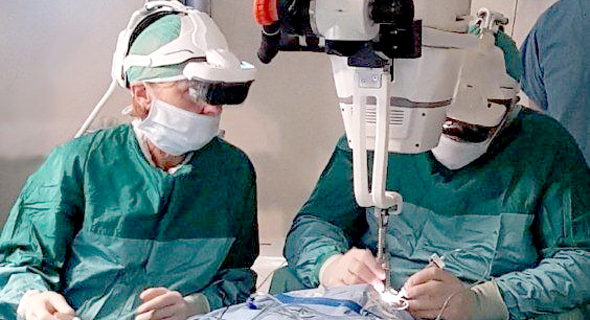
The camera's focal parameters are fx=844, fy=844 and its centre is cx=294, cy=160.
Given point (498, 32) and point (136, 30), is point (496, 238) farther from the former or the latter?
point (136, 30)

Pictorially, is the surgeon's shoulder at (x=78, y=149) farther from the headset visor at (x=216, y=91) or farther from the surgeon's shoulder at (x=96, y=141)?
the headset visor at (x=216, y=91)

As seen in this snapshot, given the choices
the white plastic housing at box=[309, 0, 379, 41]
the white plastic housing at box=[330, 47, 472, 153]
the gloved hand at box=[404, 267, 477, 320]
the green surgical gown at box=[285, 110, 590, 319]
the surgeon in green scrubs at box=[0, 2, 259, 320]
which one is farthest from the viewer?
the surgeon in green scrubs at box=[0, 2, 259, 320]

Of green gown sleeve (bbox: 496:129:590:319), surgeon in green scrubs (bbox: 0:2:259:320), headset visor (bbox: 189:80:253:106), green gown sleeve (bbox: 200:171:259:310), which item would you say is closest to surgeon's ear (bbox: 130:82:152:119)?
surgeon in green scrubs (bbox: 0:2:259:320)

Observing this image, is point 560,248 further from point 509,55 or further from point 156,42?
point 156,42

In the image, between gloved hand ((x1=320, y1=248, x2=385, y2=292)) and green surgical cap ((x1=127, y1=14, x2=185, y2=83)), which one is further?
green surgical cap ((x1=127, y1=14, x2=185, y2=83))

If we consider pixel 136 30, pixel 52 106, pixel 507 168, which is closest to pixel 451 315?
pixel 507 168

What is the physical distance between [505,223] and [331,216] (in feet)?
1.10

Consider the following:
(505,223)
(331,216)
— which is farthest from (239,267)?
(505,223)

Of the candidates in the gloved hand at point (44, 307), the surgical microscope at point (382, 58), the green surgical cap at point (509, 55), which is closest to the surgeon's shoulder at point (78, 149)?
the gloved hand at point (44, 307)

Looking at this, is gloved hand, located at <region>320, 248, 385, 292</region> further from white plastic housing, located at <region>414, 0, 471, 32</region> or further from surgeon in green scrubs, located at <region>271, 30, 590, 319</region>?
white plastic housing, located at <region>414, 0, 471, 32</region>

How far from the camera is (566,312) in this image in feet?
4.80

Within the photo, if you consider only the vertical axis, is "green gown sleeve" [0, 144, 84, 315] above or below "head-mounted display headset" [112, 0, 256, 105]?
below

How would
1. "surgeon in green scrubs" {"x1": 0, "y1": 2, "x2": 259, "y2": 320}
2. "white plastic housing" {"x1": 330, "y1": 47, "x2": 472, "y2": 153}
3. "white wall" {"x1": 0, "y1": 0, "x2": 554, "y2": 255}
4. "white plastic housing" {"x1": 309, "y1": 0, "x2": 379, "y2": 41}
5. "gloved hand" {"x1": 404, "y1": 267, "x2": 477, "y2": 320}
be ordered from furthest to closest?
"white wall" {"x1": 0, "y1": 0, "x2": 554, "y2": 255} < "surgeon in green scrubs" {"x1": 0, "y1": 2, "x2": 259, "y2": 320} < "gloved hand" {"x1": 404, "y1": 267, "x2": 477, "y2": 320} < "white plastic housing" {"x1": 330, "y1": 47, "x2": 472, "y2": 153} < "white plastic housing" {"x1": 309, "y1": 0, "x2": 379, "y2": 41}

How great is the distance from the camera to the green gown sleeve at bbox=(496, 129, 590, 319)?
1398mm
